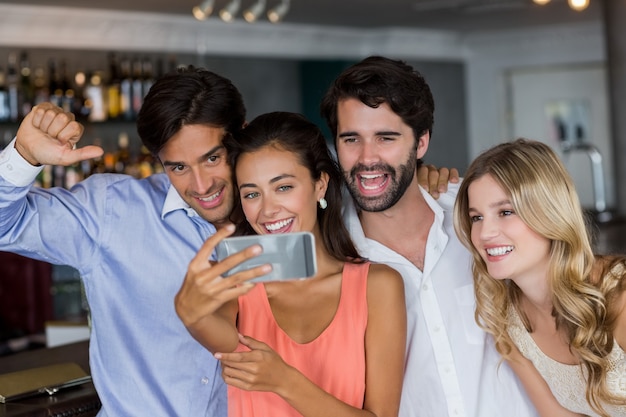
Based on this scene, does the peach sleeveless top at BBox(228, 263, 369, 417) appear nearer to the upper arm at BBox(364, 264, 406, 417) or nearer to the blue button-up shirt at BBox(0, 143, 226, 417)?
the upper arm at BBox(364, 264, 406, 417)

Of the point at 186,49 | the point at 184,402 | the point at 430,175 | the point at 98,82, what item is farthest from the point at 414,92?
the point at 186,49

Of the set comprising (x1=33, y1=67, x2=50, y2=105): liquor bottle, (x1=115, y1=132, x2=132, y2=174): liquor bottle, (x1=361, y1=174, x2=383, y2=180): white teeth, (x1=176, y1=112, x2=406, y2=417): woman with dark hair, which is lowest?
(x1=176, y1=112, x2=406, y2=417): woman with dark hair

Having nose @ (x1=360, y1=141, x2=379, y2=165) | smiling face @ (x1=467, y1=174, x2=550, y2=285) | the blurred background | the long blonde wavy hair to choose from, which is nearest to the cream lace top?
the long blonde wavy hair

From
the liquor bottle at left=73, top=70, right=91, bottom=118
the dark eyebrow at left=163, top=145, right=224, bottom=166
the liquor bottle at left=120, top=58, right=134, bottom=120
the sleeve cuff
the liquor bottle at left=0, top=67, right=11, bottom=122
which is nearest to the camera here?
the sleeve cuff

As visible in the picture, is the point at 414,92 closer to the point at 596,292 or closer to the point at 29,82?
the point at 596,292

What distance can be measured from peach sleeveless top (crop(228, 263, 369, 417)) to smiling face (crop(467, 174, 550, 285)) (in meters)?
0.29

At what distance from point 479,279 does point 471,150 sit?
7497mm

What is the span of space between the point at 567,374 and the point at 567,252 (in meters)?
0.29

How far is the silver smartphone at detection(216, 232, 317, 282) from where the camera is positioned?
1.52 meters

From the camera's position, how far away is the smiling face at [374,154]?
217 centimetres

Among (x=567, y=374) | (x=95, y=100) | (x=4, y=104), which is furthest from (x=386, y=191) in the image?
(x=95, y=100)

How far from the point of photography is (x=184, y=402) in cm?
203

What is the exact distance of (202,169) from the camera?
82.4 inches

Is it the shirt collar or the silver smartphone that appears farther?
the shirt collar
